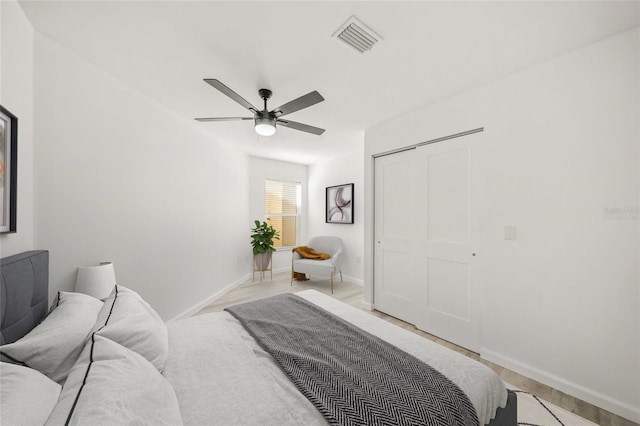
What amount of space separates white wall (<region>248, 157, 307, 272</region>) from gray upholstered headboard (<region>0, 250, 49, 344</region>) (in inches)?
139

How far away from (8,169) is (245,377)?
1.65 metres

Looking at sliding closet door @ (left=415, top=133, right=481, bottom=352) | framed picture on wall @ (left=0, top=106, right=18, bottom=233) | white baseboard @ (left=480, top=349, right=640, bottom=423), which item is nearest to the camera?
framed picture on wall @ (left=0, top=106, right=18, bottom=233)

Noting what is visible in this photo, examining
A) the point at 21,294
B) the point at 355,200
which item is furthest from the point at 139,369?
the point at 355,200

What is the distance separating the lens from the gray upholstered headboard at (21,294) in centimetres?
106

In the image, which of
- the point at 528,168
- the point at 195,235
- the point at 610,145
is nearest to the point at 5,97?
the point at 195,235

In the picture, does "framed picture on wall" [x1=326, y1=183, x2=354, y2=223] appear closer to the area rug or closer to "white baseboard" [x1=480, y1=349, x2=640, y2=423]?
"white baseboard" [x1=480, y1=349, x2=640, y2=423]

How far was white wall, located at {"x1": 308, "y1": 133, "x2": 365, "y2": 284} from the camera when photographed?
15.5ft

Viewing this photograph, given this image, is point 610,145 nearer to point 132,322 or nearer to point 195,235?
point 132,322

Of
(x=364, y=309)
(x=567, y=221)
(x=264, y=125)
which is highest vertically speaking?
(x=264, y=125)

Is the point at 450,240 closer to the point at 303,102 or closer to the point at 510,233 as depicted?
the point at 510,233

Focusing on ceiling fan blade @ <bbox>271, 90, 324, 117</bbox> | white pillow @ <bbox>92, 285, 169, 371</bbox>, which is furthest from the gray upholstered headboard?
ceiling fan blade @ <bbox>271, 90, 324, 117</bbox>

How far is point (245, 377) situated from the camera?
1.14 m

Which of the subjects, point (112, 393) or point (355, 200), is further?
point (355, 200)

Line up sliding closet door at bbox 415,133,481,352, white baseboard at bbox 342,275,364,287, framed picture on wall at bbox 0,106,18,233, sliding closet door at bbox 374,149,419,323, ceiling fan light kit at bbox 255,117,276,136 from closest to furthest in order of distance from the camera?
framed picture on wall at bbox 0,106,18,233 < ceiling fan light kit at bbox 255,117,276,136 < sliding closet door at bbox 415,133,481,352 < sliding closet door at bbox 374,149,419,323 < white baseboard at bbox 342,275,364,287
